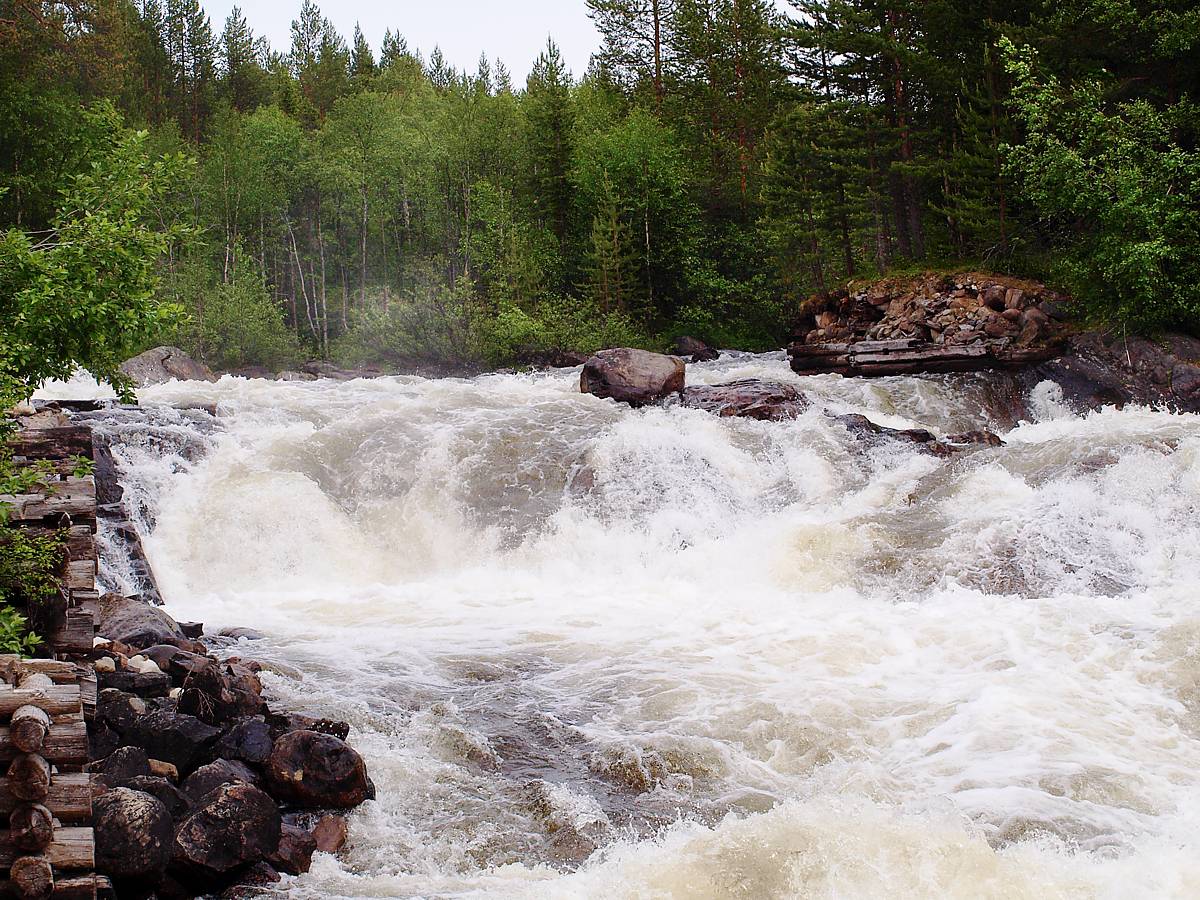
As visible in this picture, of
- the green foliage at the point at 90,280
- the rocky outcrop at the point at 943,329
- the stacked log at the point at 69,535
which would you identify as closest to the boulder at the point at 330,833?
the stacked log at the point at 69,535

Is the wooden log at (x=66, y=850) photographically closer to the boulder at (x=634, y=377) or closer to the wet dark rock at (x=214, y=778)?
the wet dark rock at (x=214, y=778)

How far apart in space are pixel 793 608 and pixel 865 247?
113ft

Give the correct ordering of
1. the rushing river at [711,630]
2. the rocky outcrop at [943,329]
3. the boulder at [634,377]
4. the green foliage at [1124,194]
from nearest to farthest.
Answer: the rushing river at [711,630], the boulder at [634,377], the green foliage at [1124,194], the rocky outcrop at [943,329]

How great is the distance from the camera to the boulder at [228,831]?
542 cm

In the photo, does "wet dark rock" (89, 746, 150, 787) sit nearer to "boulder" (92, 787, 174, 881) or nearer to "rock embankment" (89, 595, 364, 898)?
"rock embankment" (89, 595, 364, 898)

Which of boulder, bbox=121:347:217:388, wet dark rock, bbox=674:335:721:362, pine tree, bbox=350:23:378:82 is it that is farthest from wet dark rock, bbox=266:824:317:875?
pine tree, bbox=350:23:378:82

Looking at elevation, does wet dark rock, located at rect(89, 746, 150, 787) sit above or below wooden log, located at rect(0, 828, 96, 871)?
below

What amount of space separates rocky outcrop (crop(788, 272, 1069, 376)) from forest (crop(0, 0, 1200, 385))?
111 centimetres

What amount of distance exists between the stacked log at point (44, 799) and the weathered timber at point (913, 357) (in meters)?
20.0

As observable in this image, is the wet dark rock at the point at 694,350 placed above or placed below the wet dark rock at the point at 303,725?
above

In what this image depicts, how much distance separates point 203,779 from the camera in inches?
233

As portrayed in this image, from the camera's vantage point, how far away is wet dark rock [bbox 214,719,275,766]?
6379mm

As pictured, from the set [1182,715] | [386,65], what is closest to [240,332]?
[1182,715]

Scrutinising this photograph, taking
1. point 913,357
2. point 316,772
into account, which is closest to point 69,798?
point 316,772
